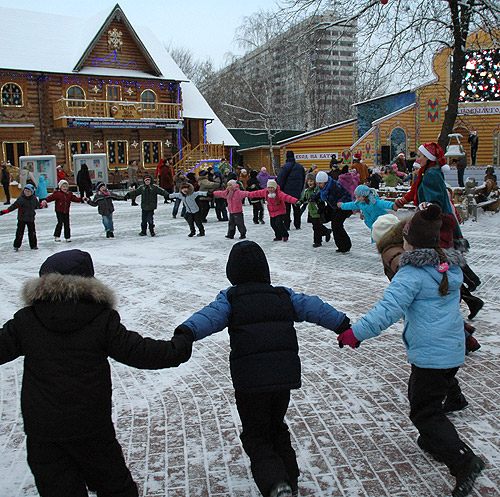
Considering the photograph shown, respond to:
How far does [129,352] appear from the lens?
243cm

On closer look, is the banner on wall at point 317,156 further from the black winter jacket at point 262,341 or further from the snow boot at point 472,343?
the black winter jacket at point 262,341

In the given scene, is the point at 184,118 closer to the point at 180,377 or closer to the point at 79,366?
the point at 180,377

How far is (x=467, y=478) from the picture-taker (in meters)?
2.82

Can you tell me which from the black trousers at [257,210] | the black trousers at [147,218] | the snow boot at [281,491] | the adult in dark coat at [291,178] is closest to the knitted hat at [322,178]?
the adult in dark coat at [291,178]

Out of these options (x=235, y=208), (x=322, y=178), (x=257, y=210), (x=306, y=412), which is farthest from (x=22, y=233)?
(x=306, y=412)

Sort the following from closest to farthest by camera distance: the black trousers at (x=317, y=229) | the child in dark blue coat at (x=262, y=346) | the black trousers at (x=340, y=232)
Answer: the child in dark blue coat at (x=262, y=346)
the black trousers at (x=340, y=232)
the black trousers at (x=317, y=229)

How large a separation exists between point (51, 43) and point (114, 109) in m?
5.19

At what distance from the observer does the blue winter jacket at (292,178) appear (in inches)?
505

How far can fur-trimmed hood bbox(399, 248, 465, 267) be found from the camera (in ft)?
9.98

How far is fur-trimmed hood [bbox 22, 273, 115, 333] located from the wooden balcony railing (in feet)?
90.1

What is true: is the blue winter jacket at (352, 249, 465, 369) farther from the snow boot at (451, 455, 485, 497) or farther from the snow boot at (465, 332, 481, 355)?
the snow boot at (465, 332, 481, 355)

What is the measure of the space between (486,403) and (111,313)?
2.93m

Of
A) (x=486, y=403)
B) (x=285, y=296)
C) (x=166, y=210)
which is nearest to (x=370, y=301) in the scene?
(x=486, y=403)

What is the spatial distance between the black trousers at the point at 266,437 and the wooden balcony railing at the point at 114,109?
90.2 feet
